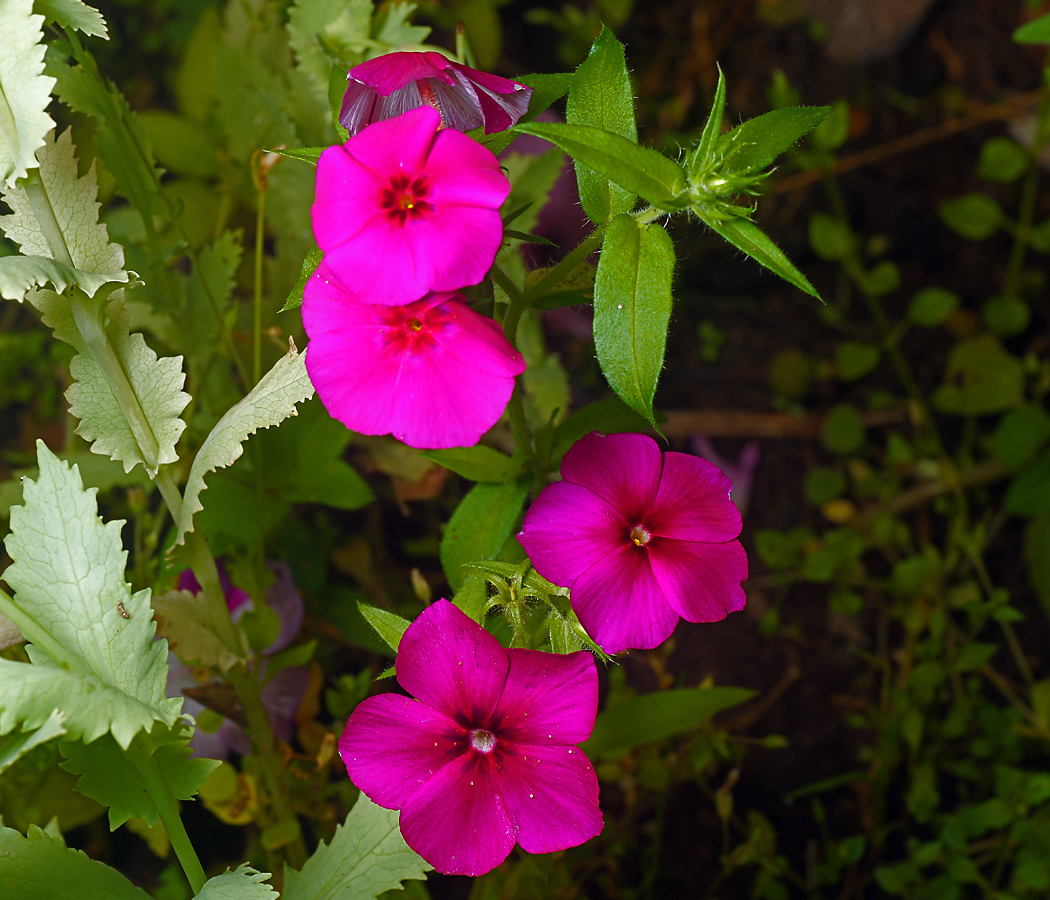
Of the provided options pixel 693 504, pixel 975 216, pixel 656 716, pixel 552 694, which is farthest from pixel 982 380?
pixel 552 694

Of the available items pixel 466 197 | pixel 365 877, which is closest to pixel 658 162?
pixel 466 197

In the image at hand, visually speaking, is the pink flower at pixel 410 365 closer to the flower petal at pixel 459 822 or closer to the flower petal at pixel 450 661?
the flower petal at pixel 450 661

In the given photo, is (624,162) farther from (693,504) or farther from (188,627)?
(188,627)

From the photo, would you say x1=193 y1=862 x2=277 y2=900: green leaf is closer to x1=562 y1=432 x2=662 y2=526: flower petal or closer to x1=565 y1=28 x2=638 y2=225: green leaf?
x1=562 y1=432 x2=662 y2=526: flower petal

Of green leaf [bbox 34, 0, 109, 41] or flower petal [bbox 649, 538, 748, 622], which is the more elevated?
green leaf [bbox 34, 0, 109, 41]

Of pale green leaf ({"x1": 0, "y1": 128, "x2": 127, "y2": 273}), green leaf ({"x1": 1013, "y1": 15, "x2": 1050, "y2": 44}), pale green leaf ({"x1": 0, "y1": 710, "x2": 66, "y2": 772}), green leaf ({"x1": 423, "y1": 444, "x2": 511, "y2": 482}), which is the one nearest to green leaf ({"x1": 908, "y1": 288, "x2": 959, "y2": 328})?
green leaf ({"x1": 1013, "y1": 15, "x2": 1050, "y2": 44})

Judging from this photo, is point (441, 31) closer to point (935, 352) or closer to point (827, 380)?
point (827, 380)

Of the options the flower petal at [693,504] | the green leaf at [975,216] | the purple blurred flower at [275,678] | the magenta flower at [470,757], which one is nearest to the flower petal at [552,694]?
the magenta flower at [470,757]
